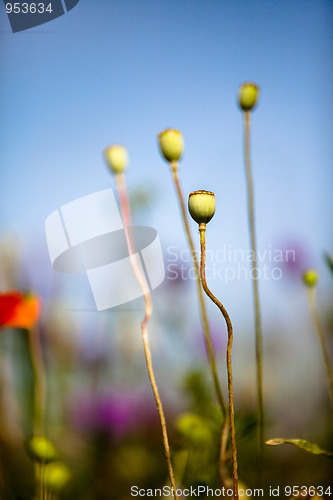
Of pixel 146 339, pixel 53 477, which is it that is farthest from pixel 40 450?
pixel 146 339

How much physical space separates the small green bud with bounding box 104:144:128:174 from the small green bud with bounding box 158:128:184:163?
43mm

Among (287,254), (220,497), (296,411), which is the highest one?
(287,254)

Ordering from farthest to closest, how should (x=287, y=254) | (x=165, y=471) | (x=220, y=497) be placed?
(x=287, y=254) < (x=165, y=471) < (x=220, y=497)

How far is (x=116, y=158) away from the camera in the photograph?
288mm

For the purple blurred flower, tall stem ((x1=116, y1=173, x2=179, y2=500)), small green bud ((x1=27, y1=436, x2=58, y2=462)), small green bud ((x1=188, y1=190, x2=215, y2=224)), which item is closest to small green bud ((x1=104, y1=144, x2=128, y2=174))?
tall stem ((x1=116, y1=173, x2=179, y2=500))

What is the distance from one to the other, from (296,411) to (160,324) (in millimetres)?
224

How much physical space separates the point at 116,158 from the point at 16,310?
0.14 meters

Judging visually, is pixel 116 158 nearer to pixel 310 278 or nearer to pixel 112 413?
pixel 310 278

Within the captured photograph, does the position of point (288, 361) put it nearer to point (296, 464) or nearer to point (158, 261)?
point (296, 464)

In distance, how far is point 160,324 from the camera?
54 centimetres

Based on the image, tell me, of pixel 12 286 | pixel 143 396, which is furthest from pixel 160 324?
pixel 12 286

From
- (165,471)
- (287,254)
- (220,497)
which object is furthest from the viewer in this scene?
(287,254)

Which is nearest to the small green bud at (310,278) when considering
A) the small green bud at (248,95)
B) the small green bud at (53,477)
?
the small green bud at (248,95)

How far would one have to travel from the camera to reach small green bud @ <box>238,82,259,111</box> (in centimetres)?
30
